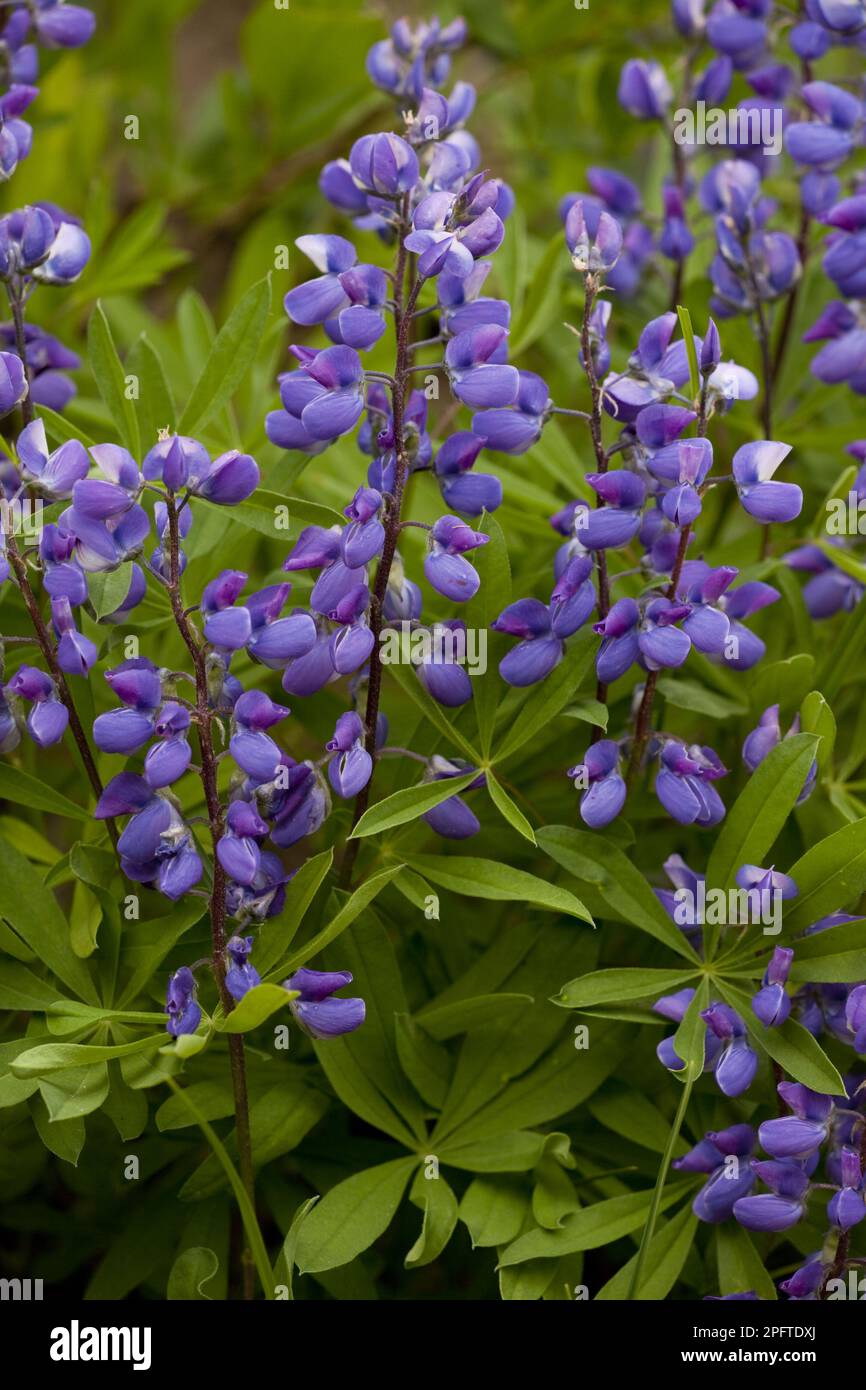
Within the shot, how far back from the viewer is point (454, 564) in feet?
3.22

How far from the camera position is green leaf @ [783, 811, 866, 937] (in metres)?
1.02

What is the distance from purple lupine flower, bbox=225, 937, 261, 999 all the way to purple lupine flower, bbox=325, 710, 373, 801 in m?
0.12

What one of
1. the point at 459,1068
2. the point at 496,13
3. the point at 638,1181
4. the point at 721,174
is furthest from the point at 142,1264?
the point at 496,13

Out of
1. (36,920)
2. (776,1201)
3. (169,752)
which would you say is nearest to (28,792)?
(36,920)

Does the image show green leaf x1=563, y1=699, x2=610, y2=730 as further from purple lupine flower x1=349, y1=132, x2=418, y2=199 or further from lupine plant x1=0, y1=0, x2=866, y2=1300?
purple lupine flower x1=349, y1=132, x2=418, y2=199

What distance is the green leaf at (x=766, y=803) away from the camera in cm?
103

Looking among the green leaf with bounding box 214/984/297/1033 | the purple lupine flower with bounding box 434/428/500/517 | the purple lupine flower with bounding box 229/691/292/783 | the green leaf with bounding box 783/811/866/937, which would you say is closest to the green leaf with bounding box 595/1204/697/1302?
the green leaf with bounding box 783/811/866/937

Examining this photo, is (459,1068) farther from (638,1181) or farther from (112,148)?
(112,148)

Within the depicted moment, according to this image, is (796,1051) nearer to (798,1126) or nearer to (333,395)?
(798,1126)

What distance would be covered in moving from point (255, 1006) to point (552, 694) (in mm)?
337

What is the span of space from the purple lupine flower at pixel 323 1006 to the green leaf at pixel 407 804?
0.10m

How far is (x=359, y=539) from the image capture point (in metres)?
0.95

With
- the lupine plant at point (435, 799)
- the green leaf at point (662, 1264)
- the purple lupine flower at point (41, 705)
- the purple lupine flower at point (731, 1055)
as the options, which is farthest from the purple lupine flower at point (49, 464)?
the green leaf at point (662, 1264)
